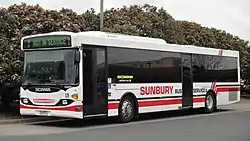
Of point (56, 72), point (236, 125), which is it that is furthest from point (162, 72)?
point (56, 72)

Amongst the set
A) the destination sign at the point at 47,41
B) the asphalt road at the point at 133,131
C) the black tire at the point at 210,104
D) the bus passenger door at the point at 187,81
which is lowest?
the asphalt road at the point at 133,131

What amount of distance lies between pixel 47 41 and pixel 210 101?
974 cm

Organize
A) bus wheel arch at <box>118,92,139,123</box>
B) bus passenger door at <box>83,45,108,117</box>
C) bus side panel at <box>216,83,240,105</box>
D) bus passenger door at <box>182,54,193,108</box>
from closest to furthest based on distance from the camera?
bus passenger door at <box>83,45,108,117</box>, bus wheel arch at <box>118,92,139,123</box>, bus passenger door at <box>182,54,193,108</box>, bus side panel at <box>216,83,240,105</box>

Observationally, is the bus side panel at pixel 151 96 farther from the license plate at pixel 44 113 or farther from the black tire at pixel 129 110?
the license plate at pixel 44 113

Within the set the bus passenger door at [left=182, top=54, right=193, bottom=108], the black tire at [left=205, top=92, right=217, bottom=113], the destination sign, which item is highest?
the destination sign

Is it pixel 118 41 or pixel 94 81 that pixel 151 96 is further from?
pixel 94 81

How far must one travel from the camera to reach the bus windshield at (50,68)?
15.9 m

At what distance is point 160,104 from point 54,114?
16.6 feet

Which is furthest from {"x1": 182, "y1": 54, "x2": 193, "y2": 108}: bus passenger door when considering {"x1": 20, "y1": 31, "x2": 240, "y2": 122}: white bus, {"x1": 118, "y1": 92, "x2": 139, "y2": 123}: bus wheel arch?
{"x1": 118, "y1": 92, "x2": 139, "y2": 123}: bus wheel arch

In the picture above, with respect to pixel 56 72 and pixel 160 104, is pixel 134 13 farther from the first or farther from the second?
pixel 56 72

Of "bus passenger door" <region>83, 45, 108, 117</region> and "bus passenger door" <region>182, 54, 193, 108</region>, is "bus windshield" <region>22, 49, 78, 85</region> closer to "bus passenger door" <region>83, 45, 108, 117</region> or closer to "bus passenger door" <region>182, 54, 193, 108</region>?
"bus passenger door" <region>83, 45, 108, 117</region>

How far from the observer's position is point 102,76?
16.8 meters

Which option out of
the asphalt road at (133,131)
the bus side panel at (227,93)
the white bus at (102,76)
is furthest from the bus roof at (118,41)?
the asphalt road at (133,131)

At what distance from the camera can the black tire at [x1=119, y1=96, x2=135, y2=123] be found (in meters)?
17.7
